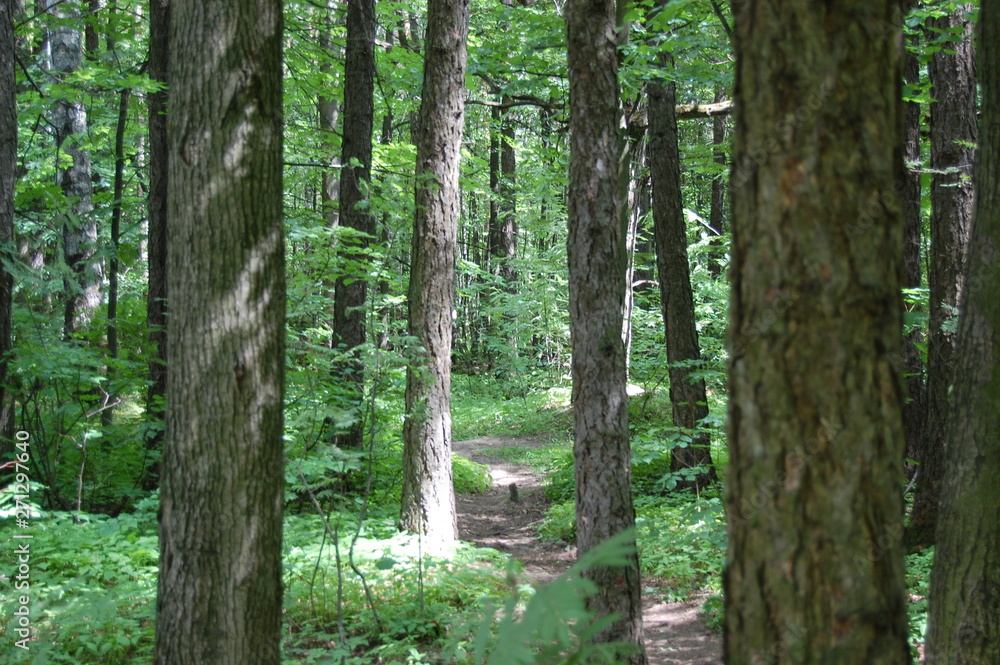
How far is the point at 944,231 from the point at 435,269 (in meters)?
5.12

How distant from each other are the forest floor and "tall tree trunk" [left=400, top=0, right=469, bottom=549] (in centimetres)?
121

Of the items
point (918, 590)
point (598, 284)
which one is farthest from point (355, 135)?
point (918, 590)

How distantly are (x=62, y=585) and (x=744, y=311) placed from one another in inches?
201

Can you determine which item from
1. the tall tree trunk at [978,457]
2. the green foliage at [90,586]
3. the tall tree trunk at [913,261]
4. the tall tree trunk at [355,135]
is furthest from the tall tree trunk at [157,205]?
the tall tree trunk at [913,261]

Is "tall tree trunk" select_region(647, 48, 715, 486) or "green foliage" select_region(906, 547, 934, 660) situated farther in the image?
"tall tree trunk" select_region(647, 48, 715, 486)

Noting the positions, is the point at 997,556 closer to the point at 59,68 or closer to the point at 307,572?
the point at 307,572

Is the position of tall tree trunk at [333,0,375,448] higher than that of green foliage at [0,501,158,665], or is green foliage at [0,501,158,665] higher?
tall tree trunk at [333,0,375,448]

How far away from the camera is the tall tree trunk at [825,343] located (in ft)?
4.88

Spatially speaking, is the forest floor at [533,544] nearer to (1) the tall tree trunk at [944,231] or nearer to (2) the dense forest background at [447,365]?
(2) the dense forest background at [447,365]

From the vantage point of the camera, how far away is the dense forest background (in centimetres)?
152

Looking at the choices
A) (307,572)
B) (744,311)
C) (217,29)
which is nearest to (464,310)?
(307,572)

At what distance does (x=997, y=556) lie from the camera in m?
3.28

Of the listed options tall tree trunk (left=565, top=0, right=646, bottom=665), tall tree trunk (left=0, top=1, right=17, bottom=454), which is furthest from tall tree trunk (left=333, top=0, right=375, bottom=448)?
tall tree trunk (left=565, top=0, right=646, bottom=665)

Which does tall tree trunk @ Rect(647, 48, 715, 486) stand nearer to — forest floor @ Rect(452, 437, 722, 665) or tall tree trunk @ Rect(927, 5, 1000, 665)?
forest floor @ Rect(452, 437, 722, 665)
